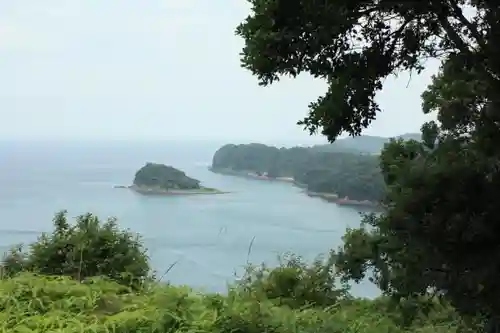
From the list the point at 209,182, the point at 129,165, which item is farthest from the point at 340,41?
the point at 129,165

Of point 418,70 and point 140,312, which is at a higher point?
point 418,70

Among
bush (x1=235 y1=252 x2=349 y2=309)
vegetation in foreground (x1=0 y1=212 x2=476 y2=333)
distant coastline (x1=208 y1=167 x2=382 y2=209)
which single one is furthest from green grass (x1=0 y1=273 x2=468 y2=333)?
distant coastline (x1=208 y1=167 x2=382 y2=209)

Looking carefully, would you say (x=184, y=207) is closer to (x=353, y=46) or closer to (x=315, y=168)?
(x=315, y=168)

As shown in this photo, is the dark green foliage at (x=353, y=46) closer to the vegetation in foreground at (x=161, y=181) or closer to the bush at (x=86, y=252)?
the bush at (x=86, y=252)

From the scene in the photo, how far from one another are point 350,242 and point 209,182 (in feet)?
22.1

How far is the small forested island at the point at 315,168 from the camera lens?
5684 millimetres

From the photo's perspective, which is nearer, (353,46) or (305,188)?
(353,46)

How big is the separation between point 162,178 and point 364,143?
4341 millimetres

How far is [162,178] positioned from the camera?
9.09 metres

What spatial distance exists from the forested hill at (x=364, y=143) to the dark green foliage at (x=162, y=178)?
236 centimetres

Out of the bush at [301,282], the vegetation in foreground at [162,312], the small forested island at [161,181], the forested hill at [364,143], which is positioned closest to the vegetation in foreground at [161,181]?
the small forested island at [161,181]

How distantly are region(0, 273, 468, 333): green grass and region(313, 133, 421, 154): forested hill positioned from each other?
2.43ft

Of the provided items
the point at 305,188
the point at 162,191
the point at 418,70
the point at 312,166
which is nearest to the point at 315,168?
the point at 312,166

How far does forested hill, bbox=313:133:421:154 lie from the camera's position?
10.2 feet
